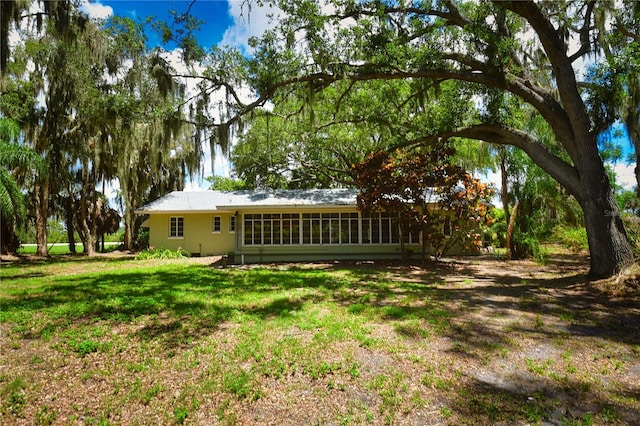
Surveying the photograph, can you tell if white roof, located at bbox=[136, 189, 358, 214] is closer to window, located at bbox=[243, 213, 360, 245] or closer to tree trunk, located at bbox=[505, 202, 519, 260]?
window, located at bbox=[243, 213, 360, 245]

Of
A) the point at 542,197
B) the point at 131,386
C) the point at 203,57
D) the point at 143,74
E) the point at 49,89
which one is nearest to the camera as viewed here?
the point at 131,386

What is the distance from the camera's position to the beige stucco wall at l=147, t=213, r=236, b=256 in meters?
20.1

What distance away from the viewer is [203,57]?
11.0 metres

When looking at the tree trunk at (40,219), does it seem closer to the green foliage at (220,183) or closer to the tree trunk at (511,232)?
the green foliage at (220,183)

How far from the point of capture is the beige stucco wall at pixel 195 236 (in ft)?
65.9

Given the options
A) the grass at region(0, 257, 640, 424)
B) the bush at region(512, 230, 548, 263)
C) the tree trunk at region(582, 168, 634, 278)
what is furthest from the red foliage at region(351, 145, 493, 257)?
the grass at region(0, 257, 640, 424)

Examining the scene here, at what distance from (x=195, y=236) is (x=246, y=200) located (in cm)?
434

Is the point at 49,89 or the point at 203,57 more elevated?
the point at 49,89

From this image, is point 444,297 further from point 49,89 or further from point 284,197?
point 49,89

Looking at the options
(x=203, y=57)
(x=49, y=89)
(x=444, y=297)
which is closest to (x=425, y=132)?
(x=444, y=297)

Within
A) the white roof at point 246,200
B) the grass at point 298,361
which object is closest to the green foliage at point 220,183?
the white roof at point 246,200

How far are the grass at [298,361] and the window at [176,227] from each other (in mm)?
12281

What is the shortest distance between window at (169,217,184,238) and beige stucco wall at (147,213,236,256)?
17 cm

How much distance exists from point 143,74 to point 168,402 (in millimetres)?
12978
